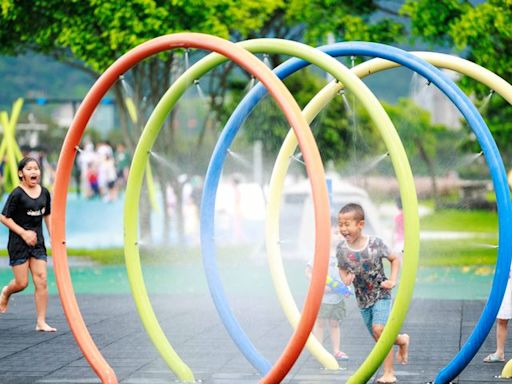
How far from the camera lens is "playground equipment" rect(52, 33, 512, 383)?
25.2ft

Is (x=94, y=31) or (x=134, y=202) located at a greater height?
(x=94, y=31)

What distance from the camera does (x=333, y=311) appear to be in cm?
945

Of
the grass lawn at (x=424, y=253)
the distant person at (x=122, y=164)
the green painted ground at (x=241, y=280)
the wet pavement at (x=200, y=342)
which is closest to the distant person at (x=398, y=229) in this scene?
the green painted ground at (x=241, y=280)

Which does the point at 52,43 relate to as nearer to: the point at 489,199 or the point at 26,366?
the point at 26,366

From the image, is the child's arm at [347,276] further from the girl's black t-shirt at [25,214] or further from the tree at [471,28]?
the tree at [471,28]

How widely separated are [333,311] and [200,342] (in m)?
1.96

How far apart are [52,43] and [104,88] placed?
13223mm

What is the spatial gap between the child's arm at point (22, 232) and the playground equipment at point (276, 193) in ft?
8.14

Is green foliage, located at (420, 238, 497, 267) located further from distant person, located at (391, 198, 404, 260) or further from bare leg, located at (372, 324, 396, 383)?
bare leg, located at (372, 324, 396, 383)

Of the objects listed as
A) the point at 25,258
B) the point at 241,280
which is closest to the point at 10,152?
the point at 241,280

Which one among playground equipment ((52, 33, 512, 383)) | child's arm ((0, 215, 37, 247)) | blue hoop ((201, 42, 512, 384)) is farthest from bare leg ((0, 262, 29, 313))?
blue hoop ((201, 42, 512, 384))

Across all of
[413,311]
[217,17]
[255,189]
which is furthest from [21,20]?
[413,311]

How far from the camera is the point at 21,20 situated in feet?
66.0

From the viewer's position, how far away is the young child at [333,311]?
9375 millimetres
